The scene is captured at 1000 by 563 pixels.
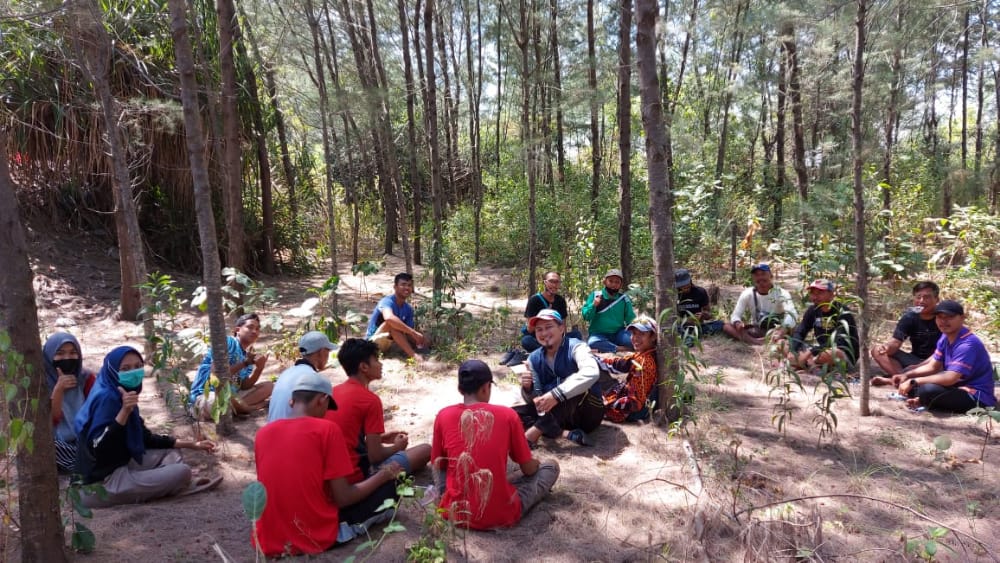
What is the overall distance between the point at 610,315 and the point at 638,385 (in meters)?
1.67

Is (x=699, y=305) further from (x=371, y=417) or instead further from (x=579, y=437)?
(x=371, y=417)

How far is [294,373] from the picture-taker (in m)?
2.98

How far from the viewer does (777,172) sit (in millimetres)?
10766

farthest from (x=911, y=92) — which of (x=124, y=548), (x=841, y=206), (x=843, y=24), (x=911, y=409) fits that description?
(x=124, y=548)

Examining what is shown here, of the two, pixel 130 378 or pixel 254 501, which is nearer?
pixel 254 501

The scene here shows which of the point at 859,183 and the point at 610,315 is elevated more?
the point at 859,183

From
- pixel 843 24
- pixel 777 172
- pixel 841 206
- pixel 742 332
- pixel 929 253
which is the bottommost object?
pixel 742 332

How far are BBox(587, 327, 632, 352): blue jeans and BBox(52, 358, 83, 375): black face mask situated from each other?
4.10 metres

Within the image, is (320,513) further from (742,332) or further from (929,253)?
(929,253)

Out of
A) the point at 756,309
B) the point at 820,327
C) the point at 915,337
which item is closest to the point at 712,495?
the point at 820,327

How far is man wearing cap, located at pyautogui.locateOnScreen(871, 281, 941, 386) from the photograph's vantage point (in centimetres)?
458

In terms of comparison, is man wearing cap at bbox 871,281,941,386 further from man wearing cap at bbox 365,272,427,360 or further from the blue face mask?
the blue face mask

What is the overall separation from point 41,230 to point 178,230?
1738mm

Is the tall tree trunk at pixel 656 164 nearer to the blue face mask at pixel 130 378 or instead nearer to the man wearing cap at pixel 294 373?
the man wearing cap at pixel 294 373
